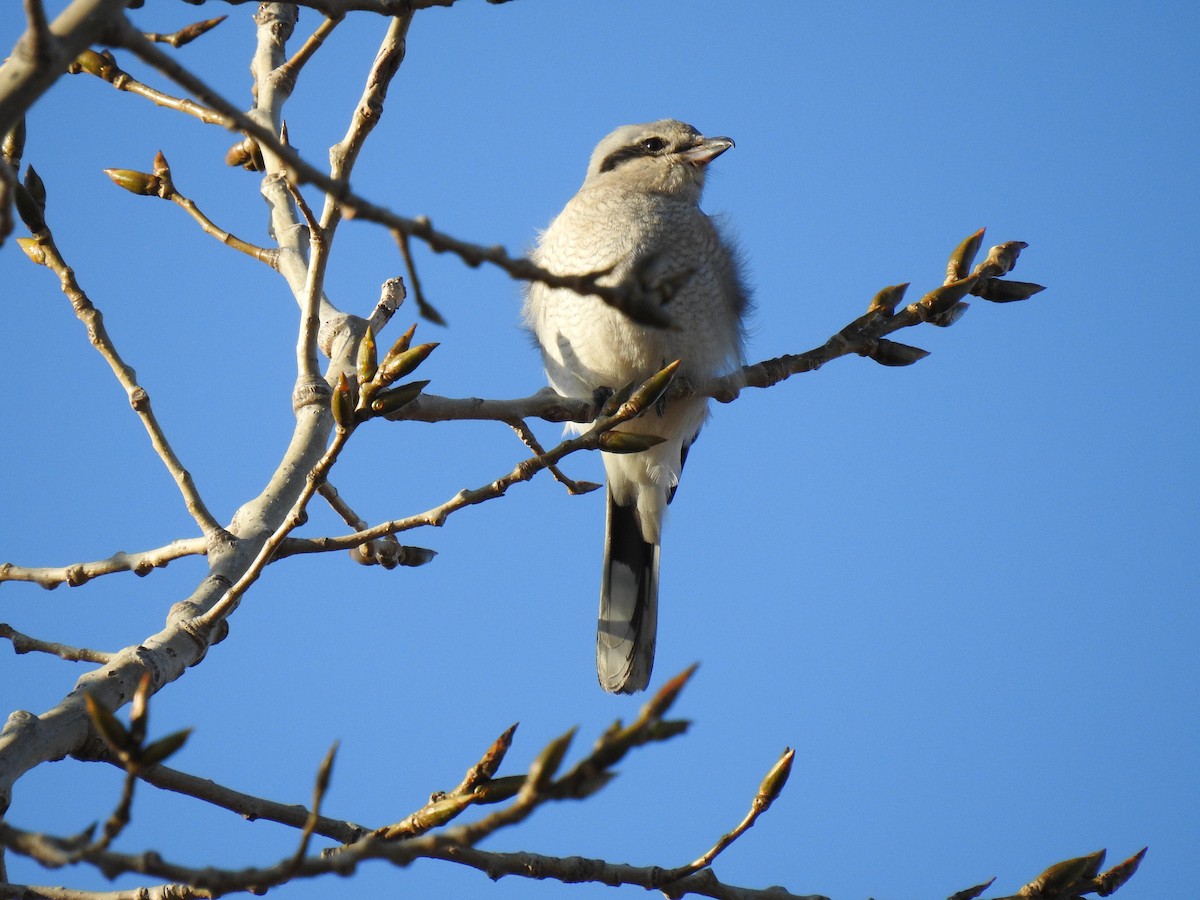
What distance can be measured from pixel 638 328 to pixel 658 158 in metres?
1.06

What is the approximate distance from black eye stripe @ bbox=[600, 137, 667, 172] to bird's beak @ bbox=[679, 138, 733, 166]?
13 cm

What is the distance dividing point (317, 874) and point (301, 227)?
197 cm

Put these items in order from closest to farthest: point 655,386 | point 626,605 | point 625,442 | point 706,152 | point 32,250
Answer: point 655,386
point 625,442
point 32,250
point 626,605
point 706,152

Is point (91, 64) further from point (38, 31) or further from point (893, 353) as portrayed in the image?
point (893, 353)

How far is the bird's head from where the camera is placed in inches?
187

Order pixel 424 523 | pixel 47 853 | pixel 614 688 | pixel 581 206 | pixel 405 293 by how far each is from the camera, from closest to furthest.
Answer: pixel 47 853, pixel 424 523, pixel 405 293, pixel 614 688, pixel 581 206

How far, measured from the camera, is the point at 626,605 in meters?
4.44

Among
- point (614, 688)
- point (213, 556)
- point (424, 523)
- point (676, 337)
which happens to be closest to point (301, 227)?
point (213, 556)

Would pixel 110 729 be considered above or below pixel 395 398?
below

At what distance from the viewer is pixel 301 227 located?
9.77 feet

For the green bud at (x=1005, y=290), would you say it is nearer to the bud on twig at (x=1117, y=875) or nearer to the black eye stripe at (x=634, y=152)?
the bud on twig at (x=1117, y=875)

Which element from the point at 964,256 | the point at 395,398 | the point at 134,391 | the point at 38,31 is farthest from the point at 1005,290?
the point at 38,31

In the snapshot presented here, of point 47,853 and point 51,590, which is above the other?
point 51,590

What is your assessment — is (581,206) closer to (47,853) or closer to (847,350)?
(847,350)
